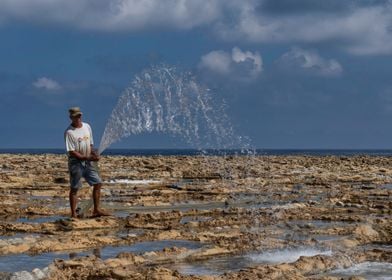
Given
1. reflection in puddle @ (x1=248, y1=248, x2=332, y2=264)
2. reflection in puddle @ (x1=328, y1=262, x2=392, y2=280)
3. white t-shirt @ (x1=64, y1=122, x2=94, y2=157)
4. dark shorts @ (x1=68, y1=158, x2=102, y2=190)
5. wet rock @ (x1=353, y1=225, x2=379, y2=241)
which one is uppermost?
white t-shirt @ (x1=64, y1=122, x2=94, y2=157)

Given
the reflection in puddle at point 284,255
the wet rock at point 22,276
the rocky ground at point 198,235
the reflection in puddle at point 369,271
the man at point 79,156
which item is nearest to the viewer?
the wet rock at point 22,276

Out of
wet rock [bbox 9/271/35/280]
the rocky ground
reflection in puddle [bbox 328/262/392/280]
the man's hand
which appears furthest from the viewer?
the man's hand

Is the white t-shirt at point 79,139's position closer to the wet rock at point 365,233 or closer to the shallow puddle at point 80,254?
the shallow puddle at point 80,254

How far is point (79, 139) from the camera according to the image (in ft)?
38.5

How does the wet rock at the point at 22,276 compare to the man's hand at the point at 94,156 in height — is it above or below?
below

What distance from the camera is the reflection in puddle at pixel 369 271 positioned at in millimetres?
7359

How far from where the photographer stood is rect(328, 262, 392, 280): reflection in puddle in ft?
24.1

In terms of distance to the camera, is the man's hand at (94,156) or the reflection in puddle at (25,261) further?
the man's hand at (94,156)

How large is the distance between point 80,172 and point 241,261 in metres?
4.62

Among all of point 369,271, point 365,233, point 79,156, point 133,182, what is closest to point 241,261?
point 369,271

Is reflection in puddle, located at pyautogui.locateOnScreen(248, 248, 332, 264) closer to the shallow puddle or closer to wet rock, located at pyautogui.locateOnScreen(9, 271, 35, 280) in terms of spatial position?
the shallow puddle

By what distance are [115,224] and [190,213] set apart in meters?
2.28

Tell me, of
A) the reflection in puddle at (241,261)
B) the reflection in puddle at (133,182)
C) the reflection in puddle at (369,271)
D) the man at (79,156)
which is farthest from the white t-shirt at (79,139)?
the reflection in puddle at (133,182)

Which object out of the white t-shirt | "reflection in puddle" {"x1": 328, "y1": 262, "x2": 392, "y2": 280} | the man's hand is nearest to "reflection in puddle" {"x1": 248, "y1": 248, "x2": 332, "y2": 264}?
"reflection in puddle" {"x1": 328, "y1": 262, "x2": 392, "y2": 280}
